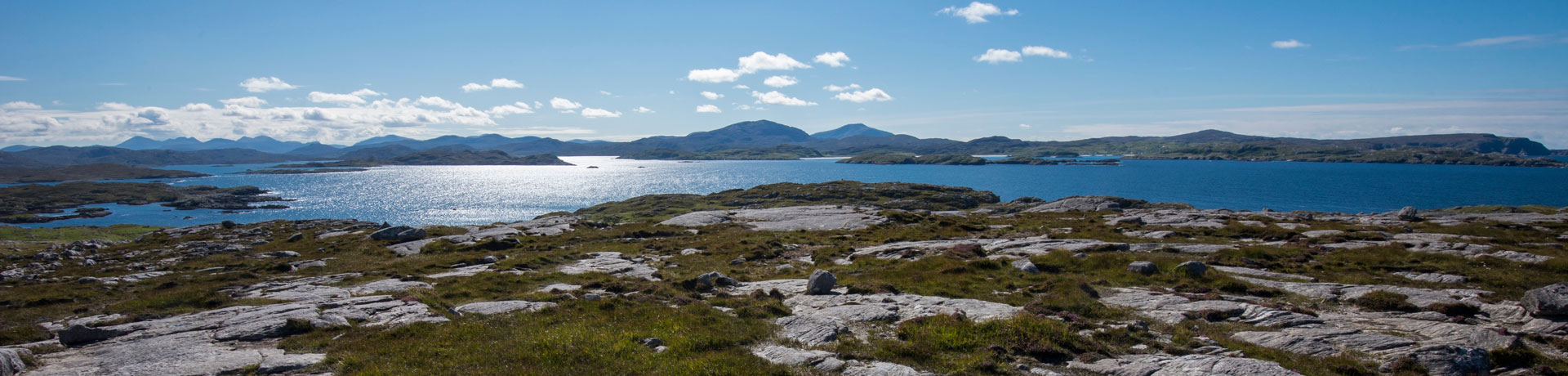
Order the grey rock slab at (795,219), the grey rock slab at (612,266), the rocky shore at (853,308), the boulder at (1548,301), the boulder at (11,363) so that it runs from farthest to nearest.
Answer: the grey rock slab at (795,219)
the grey rock slab at (612,266)
the boulder at (1548,301)
the rocky shore at (853,308)
the boulder at (11,363)

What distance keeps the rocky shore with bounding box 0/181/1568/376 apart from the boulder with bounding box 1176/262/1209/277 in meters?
0.11

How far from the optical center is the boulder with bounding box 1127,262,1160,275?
30.2 m

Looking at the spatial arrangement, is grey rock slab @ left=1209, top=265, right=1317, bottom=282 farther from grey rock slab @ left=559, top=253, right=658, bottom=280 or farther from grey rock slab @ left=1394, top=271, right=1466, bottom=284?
grey rock slab @ left=559, top=253, right=658, bottom=280

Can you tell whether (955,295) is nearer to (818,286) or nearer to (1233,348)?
(818,286)

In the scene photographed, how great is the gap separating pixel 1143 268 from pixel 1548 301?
42.0ft

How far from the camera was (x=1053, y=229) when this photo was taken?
56125 millimetres

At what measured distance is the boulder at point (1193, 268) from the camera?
2903cm

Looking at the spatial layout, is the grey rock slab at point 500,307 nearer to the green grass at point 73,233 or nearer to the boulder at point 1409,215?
the boulder at point 1409,215

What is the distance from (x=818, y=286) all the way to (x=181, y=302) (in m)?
29.0

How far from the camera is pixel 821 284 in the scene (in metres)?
28.6

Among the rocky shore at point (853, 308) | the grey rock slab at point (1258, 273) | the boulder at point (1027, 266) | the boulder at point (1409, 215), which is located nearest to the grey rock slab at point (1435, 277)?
the rocky shore at point (853, 308)

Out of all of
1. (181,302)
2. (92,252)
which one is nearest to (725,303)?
(181,302)

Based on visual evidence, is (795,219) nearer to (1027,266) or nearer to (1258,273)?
(1027,266)

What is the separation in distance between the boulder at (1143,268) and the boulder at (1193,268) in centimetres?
101
